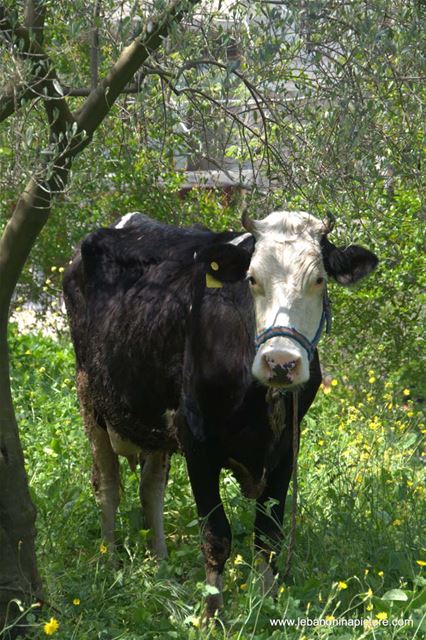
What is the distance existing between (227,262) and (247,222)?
0.26m

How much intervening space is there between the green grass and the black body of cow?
15.9 inches

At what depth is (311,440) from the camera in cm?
891

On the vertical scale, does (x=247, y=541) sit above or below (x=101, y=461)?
below

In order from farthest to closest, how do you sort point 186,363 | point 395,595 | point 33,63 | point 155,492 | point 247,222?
point 155,492 < point 186,363 < point 247,222 < point 395,595 < point 33,63

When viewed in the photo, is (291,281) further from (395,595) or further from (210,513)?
(395,595)

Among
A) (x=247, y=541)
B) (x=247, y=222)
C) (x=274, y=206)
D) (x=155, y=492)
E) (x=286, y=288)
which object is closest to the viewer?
(x=286, y=288)

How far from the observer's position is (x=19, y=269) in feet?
17.3

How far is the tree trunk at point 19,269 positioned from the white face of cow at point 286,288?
3.66 feet

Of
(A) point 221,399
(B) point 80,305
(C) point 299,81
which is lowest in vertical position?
(A) point 221,399

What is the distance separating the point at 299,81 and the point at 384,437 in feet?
11.5

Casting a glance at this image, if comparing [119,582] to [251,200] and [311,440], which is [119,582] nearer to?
[251,200]

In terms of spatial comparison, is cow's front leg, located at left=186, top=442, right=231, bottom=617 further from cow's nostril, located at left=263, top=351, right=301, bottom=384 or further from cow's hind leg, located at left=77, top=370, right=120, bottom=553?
cow's hind leg, located at left=77, top=370, right=120, bottom=553

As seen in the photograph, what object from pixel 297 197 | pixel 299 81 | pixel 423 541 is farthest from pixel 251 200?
pixel 423 541

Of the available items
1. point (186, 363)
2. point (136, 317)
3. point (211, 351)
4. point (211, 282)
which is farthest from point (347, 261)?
point (136, 317)
